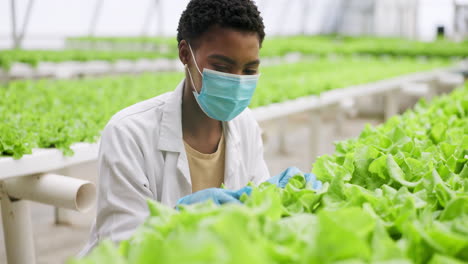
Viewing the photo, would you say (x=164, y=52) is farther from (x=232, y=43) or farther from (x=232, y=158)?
(x=232, y=43)

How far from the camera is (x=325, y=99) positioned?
16.9 feet

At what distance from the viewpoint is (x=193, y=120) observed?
7.05 feet

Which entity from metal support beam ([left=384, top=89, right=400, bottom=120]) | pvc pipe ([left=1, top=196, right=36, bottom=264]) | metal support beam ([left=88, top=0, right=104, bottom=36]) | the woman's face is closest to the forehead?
the woman's face

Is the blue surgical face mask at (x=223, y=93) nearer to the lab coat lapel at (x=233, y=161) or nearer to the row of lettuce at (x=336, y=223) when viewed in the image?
the lab coat lapel at (x=233, y=161)

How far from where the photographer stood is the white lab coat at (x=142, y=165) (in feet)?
5.95

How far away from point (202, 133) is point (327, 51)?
971cm

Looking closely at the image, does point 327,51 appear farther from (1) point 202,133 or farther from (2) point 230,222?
(2) point 230,222

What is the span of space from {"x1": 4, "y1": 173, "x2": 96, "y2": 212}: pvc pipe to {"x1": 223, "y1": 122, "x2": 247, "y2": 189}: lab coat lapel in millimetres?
864

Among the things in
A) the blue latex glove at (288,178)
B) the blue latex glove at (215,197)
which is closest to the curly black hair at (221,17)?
the blue latex glove at (288,178)

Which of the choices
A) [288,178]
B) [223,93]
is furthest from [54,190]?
[288,178]

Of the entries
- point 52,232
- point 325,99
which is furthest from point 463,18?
point 52,232

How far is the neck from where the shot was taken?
2.13 m

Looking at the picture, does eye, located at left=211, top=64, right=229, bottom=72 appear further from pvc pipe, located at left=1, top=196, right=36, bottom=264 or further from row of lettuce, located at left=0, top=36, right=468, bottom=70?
row of lettuce, located at left=0, top=36, right=468, bottom=70

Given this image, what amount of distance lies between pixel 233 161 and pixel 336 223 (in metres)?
1.24
